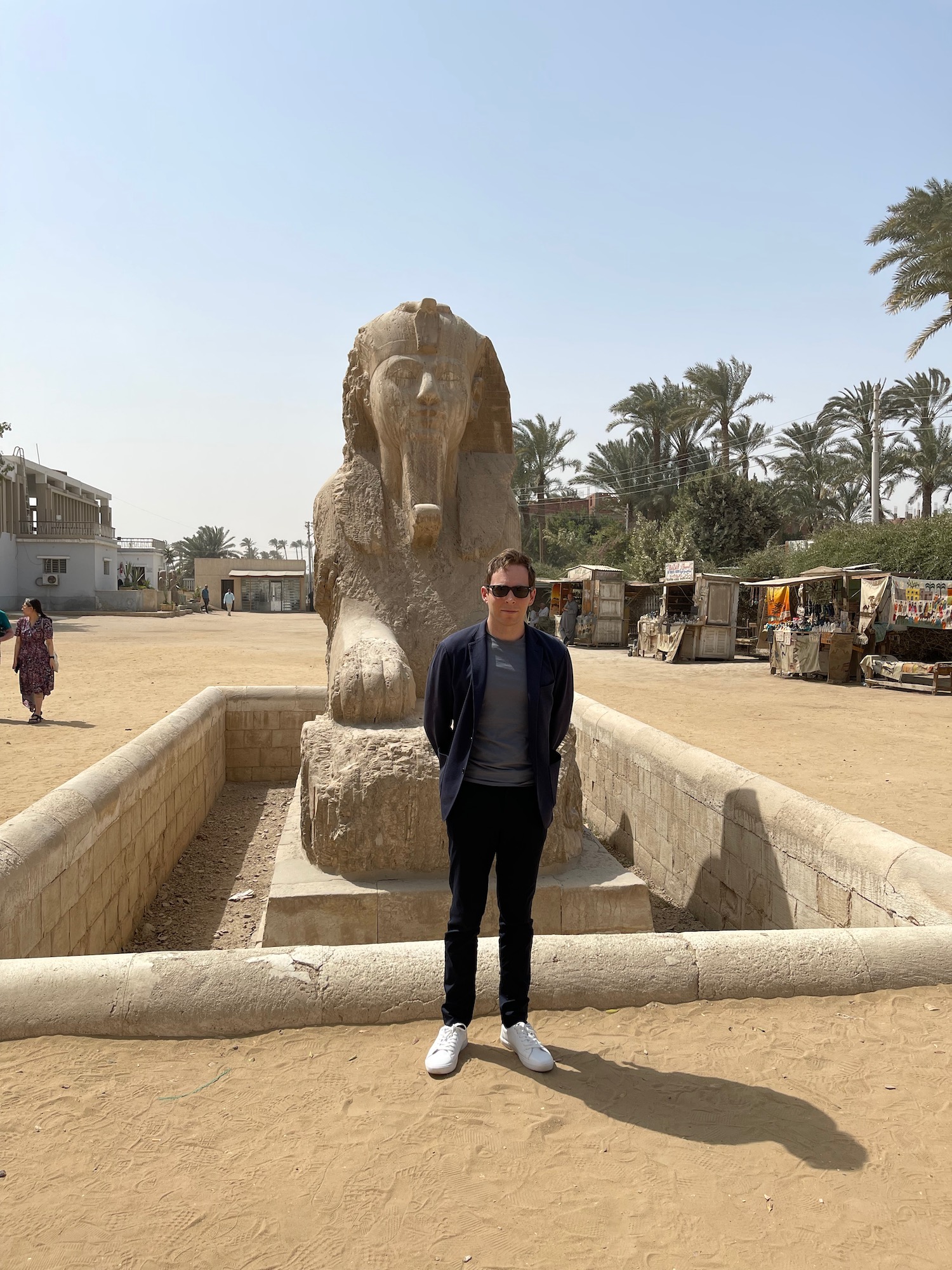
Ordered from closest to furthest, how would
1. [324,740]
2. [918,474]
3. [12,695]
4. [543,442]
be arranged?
[324,740], [12,695], [918,474], [543,442]

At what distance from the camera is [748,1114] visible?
1.90 meters

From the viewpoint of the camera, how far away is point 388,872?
11.4 ft

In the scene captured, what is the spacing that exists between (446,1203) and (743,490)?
94.5ft

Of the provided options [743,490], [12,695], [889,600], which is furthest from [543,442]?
[12,695]

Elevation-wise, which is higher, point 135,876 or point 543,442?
point 543,442

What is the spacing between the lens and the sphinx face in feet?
13.1

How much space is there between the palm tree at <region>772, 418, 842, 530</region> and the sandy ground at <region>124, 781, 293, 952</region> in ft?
89.5

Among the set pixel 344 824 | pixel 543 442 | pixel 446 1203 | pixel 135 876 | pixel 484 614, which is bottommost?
pixel 135 876

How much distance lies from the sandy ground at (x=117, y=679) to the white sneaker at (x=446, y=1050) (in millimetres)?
3744

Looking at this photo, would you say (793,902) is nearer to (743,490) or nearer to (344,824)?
(344,824)

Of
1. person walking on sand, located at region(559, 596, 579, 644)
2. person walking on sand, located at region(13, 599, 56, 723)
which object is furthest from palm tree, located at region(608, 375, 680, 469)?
person walking on sand, located at region(13, 599, 56, 723)

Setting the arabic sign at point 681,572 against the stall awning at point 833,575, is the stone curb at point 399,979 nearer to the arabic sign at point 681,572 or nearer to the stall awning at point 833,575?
the stall awning at point 833,575

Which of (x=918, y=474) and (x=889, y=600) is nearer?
(x=889, y=600)

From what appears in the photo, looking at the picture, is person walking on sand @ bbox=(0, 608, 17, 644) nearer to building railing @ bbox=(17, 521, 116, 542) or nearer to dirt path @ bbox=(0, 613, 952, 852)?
dirt path @ bbox=(0, 613, 952, 852)
